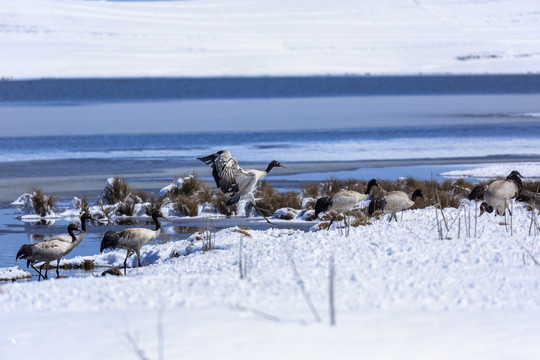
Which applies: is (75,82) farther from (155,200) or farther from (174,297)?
(174,297)

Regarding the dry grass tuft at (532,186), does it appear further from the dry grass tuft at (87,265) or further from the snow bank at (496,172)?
the dry grass tuft at (87,265)

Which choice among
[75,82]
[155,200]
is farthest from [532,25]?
[155,200]

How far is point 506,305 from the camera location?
19.0ft

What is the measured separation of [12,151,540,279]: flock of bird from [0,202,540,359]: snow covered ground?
260cm

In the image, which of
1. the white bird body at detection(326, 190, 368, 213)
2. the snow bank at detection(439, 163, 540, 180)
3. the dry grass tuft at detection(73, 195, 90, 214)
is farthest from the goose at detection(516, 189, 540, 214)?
the dry grass tuft at detection(73, 195, 90, 214)

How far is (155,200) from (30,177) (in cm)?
665

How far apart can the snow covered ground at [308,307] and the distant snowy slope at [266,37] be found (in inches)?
3162

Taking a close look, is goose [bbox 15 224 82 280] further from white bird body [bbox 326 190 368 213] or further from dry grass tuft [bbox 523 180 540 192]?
dry grass tuft [bbox 523 180 540 192]

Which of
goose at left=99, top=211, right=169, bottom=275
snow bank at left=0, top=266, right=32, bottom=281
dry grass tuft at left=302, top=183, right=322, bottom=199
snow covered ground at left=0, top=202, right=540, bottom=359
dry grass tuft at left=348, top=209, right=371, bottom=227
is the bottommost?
snow bank at left=0, top=266, right=32, bottom=281

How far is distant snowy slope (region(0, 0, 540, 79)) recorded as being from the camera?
9288 cm

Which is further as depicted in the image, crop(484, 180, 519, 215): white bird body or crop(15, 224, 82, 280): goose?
crop(484, 180, 519, 215): white bird body

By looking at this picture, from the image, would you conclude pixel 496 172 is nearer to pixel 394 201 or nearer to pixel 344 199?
pixel 394 201

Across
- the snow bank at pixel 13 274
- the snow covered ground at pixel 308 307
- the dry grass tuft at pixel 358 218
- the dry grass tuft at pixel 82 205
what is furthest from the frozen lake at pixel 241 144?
the snow covered ground at pixel 308 307

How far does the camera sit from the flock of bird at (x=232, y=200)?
1052 centimetres
